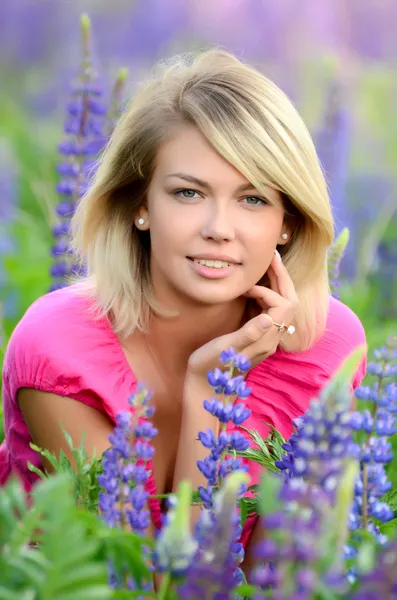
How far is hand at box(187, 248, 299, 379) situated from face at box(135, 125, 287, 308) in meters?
0.09

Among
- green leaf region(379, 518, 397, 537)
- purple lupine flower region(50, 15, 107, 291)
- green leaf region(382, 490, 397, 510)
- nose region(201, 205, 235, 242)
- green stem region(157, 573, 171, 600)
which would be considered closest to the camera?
green stem region(157, 573, 171, 600)

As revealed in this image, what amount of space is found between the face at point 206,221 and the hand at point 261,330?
9 centimetres

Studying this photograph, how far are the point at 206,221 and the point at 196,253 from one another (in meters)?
0.07

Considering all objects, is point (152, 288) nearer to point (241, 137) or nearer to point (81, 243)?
point (81, 243)

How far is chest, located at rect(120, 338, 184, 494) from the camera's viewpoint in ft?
8.52

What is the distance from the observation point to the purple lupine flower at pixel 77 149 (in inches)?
128

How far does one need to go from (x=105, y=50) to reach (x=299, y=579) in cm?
971

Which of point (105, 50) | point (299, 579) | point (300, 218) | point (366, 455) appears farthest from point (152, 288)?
point (105, 50)

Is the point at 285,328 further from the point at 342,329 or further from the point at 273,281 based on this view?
the point at 342,329

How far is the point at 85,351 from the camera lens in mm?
2488

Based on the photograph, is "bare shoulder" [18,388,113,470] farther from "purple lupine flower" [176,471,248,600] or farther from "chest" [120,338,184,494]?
"purple lupine flower" [176,471,248,600]

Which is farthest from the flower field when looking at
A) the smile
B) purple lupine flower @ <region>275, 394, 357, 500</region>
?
the smile

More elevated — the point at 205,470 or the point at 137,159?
the point at 137,159

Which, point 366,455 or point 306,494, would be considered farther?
point 366,455
